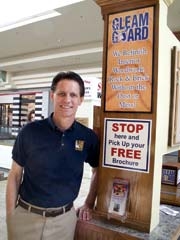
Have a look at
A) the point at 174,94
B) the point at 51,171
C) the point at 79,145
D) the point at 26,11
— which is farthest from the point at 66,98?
the point at 26,11

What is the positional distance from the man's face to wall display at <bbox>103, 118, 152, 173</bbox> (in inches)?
9.9

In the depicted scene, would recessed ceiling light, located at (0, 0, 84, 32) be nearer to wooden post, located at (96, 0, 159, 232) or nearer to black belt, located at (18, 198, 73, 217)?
wooden post, located at (96, 0, 159, 232)

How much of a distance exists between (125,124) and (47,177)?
1.85ft

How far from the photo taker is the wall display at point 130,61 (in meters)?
1.55

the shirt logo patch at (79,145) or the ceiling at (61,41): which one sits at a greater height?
the ceiling at (61,41)

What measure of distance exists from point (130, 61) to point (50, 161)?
77cm

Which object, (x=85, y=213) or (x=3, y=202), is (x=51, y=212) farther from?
(x=3, y=202)

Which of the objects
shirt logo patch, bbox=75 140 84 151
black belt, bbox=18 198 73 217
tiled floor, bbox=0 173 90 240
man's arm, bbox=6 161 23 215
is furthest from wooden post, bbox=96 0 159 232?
tiled floor, bbox=0 173 90 240

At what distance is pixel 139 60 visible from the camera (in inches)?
62.3

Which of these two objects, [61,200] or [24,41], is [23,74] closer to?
[24,41]

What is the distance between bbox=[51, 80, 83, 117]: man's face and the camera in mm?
1576

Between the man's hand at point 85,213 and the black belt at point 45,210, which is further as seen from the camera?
the man's hand at point 85,213

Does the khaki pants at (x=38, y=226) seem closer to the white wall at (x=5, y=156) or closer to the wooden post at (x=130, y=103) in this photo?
the wooden post at (x=130, y=103)

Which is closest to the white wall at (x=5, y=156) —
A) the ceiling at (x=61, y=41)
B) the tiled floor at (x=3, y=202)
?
the tiled floor at (x=3, y=202)
